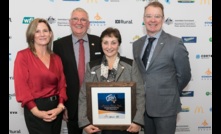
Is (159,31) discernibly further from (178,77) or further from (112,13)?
(112,13)

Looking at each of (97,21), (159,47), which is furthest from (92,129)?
(97,21)

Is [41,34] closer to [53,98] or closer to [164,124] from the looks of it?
[53,98]

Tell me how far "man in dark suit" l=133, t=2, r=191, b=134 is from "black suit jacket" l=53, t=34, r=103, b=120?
613 millimetres

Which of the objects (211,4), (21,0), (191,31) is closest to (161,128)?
(191,31)

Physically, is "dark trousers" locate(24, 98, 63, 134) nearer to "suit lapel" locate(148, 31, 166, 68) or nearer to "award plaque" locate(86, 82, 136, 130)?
"award plaque" locate(86, 82, 136, 130)

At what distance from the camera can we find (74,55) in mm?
2752

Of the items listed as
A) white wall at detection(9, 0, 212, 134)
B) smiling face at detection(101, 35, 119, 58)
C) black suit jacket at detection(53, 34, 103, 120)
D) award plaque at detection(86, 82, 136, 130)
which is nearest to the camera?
award plaque at detection(86, 82, 136, 130)

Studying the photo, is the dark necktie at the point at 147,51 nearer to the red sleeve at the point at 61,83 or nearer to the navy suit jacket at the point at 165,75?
the navy suit jacket at the point at 165,75

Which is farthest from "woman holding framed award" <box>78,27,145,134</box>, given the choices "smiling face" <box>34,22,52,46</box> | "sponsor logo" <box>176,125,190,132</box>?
"sponsor logo" <box>176,125,190,132</box>

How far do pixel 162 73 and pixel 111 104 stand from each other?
62cm

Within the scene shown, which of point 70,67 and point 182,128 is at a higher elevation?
point 70,67

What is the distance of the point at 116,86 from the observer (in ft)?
7.21

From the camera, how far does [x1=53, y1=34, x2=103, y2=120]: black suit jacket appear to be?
2.71m

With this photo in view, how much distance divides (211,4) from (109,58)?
7.63ft
